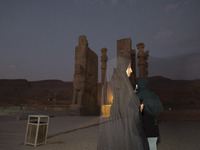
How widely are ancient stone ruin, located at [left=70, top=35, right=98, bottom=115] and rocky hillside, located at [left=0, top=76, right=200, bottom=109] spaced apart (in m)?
9.80

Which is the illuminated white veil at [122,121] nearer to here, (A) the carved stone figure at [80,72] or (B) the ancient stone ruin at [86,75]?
(B) the ancient stone ruin at [86,75]

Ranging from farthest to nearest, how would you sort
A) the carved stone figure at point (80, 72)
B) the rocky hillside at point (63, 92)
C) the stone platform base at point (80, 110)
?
the rocky hillside at point (63, 92)
the carved stone figure at point (80, 72)
the stone platform base at point (80, 110)

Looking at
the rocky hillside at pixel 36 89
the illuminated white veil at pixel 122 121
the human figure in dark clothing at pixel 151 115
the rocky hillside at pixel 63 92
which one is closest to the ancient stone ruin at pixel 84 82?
the illuminated white veil at pixel 122 121

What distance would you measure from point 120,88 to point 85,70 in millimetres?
9871

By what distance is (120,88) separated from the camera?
254 centimetres

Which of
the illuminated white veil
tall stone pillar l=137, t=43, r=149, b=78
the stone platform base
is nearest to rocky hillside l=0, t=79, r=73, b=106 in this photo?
→ the stone platform base

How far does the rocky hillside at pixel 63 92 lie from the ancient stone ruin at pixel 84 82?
9798mm

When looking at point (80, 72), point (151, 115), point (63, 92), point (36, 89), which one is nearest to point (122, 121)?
point (151, 115)

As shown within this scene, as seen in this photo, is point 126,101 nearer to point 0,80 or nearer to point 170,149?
point 170,149

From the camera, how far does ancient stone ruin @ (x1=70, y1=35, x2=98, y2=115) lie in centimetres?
1148

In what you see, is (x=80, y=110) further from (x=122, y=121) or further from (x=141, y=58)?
(x=122, y=121)

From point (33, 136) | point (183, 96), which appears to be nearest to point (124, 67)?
point (33, 136)

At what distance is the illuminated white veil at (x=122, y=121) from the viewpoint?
2201 mm

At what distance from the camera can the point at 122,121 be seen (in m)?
2.39
